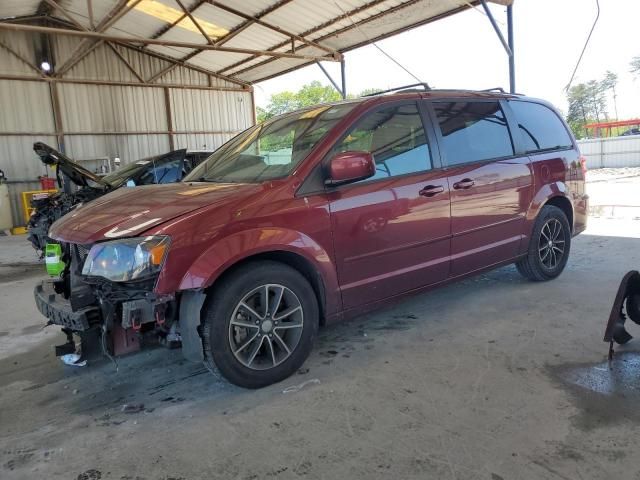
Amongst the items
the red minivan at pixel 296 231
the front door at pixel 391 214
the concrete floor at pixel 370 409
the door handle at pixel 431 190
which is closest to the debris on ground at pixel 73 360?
the concrete floor at pixel 370 409

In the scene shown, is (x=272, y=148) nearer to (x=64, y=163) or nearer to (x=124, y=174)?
(x=64, y=163)

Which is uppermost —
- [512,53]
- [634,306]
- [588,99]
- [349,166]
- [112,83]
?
[588,99]

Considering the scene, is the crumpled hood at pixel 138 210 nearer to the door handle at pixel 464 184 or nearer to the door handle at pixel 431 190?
the door handle at pixel 431 190

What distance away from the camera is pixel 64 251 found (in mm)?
3199

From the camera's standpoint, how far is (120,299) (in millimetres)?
2602

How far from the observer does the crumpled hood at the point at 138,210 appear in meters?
2.65

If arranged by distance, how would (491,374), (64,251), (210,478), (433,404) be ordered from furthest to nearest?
1. (64,251)
2. (491,374)
3. (433,404)
4. (210,478)

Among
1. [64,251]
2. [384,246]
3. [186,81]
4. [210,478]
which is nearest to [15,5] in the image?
[186,81]

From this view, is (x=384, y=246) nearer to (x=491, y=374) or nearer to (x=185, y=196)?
(x=491, y=374)

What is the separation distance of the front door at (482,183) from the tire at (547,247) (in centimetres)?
29

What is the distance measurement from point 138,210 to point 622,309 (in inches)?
119

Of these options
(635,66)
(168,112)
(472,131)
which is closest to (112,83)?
(168,112)

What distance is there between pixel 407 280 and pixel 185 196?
5.37 feet

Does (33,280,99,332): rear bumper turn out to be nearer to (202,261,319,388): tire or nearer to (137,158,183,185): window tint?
(202,261,319,388): tire
